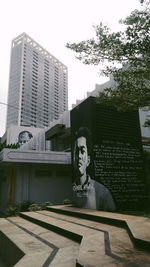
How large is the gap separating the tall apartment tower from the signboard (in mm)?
76699

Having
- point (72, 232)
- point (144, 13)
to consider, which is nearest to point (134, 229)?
point (72, 232)

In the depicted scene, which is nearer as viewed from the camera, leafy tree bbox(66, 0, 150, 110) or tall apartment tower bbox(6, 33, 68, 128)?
leafy tree bbox(66, 0, 150, 110)

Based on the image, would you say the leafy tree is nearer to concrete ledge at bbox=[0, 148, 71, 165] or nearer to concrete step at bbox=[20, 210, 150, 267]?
concrete step at bbox=[20, 210, 150, 267]

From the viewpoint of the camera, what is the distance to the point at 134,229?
4.33 m

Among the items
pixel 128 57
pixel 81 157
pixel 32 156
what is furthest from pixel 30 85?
pixel 128 57

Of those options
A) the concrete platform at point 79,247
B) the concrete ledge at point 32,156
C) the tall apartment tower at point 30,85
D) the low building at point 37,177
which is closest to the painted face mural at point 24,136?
the low building at point 37,177

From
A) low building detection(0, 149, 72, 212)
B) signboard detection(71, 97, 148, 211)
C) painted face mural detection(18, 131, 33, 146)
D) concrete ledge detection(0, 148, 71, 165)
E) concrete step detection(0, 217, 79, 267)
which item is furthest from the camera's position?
painted face mural detection(18, 131, 33, 146)

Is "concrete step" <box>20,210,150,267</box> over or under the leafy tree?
under

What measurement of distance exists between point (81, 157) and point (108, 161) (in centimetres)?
167

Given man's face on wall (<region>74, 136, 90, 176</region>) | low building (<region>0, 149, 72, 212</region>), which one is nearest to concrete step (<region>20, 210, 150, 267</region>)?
man's face on wall (<region>74, 136, 90, 176</region>)

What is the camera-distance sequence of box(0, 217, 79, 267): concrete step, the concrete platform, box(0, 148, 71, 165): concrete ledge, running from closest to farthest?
the concrete platform < box(0, 217, 79, 267): concrete step < box(0, 148, 71, 165): concrete ledge

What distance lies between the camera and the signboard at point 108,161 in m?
9.45

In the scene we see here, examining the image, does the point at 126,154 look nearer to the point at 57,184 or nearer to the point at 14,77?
the point at 57,184

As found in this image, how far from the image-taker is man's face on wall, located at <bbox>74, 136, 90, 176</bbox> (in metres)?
10.4
